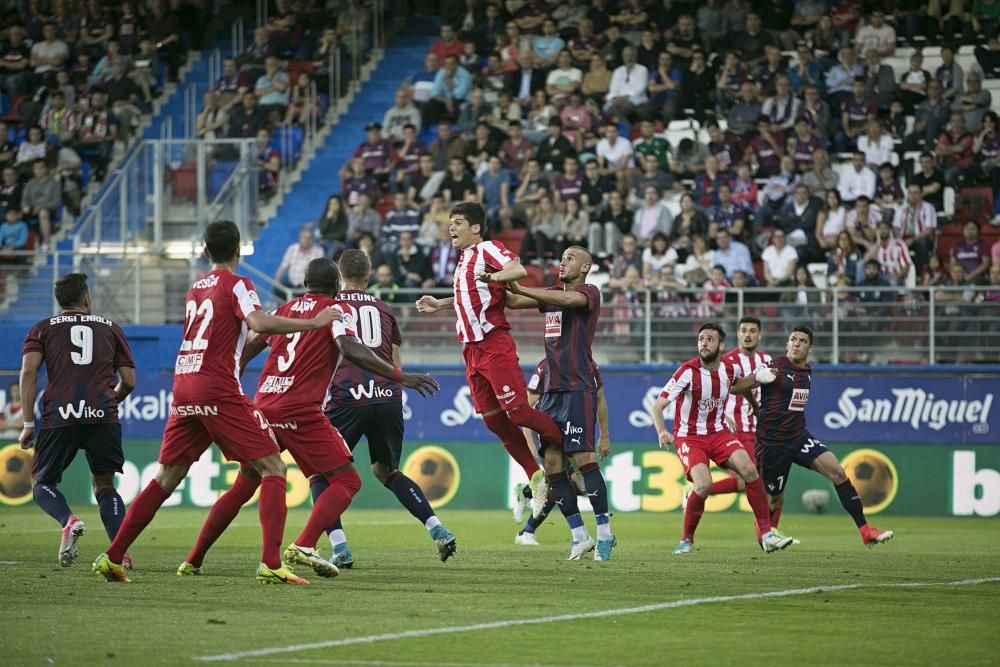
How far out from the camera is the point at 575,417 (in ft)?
39.7

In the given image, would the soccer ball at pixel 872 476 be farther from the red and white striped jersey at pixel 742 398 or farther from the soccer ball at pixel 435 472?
the red and white striped jersey at pixel 742 398

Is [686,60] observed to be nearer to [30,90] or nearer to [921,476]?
[921,476]

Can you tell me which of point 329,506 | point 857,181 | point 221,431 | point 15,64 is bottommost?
point 329,506

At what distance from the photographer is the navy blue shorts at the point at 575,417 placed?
39.5 ft

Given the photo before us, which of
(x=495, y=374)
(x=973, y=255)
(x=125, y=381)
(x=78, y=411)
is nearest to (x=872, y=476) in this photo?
(x=973, y=255)

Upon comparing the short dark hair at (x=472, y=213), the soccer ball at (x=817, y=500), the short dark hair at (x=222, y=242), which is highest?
the short dark hair at (x=472, y=213)

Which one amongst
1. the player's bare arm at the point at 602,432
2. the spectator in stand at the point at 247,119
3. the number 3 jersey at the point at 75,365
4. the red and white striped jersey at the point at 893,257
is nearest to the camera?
the number 3 jersey at the point at 75,365

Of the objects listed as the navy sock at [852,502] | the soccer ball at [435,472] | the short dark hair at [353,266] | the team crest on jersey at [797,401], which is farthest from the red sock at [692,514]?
the soccer ball at [435,472]

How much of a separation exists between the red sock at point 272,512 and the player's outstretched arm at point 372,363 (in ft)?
2.98

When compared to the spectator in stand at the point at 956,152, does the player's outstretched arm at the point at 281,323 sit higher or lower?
lower

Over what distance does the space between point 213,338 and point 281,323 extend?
0.53m

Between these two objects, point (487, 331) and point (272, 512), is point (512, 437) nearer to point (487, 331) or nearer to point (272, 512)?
point (487, 331)

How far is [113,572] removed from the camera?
985cm

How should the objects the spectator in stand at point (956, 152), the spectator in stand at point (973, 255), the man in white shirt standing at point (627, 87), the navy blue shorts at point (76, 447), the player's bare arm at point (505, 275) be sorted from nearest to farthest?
the player's bare arm at point (505, 275) < the navy blue shorts at point (76, 447) < the spectator in stand at point (973, 255) < the spectator in stand at point (956, 152) < the man in white shirt standing at point (627, 87)
